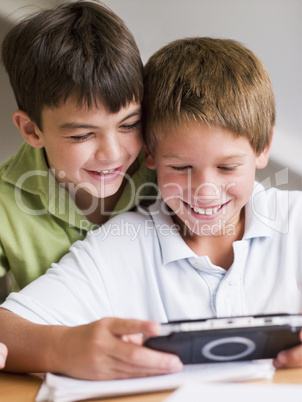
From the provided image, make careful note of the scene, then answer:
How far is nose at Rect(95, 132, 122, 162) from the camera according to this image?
3.11 feet

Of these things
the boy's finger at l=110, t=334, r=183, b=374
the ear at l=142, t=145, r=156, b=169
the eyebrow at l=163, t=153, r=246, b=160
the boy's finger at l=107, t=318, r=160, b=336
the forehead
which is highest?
the forehead

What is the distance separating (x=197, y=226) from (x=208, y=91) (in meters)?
0.25

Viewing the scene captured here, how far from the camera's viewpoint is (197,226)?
3.23 feet

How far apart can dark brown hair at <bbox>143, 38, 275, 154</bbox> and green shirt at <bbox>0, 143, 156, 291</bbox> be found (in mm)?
163

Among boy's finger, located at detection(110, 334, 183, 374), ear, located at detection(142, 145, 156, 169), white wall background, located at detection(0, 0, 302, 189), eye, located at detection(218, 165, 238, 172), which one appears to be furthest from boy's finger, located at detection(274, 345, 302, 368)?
white wall background, located at detection(0, 0, 302, 189)

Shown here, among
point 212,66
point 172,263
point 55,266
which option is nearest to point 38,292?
point 55,266

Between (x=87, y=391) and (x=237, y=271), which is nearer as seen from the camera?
(x=87, y=391)

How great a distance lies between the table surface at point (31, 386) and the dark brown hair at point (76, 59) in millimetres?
459

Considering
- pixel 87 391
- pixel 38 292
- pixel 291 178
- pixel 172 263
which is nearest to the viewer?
pixel 87 391

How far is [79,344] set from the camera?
713 mm

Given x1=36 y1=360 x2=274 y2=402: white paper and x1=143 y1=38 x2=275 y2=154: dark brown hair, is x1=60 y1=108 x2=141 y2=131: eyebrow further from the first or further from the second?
x1=36 y1=360 x2=274 y2=402: white paper

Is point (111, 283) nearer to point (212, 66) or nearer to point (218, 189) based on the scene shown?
point (218, 189)

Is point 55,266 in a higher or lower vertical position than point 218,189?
lower

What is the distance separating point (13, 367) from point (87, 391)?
0.55 feet
